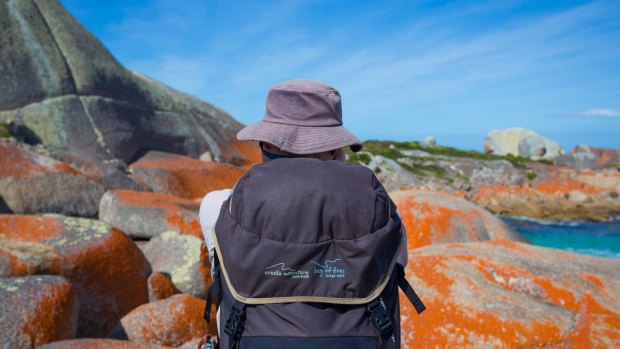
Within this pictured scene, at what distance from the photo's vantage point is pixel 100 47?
2045cm

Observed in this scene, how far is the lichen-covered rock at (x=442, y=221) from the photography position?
30.9ft

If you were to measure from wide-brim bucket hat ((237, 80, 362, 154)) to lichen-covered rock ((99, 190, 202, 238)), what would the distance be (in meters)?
8.51

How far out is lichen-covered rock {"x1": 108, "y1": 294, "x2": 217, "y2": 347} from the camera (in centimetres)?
650

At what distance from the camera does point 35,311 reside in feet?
17.6

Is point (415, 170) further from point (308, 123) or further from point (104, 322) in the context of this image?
point (308, 123)

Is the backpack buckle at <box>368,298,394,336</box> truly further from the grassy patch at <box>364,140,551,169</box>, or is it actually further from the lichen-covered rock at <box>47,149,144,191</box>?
the grassy patch at <box>364,140,551,169</box>

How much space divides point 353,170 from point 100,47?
68.7 ft

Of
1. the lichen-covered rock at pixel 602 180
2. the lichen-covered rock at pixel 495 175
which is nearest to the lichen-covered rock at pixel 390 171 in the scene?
the lichen-covered rock at pixel 495 175

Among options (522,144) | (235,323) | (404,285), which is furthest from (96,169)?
(522,144)

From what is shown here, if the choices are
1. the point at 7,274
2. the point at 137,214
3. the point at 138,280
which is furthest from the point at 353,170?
the point at 137,214

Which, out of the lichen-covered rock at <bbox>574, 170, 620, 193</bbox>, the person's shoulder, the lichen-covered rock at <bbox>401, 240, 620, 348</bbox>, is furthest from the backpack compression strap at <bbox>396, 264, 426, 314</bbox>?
the lichen-covered rock at <bbox>574, 170, 620, 193</bbox>

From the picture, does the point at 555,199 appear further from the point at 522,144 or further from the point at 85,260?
the point at 522,144

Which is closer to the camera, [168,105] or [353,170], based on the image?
[353,170]

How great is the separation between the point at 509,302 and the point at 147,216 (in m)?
8.31
